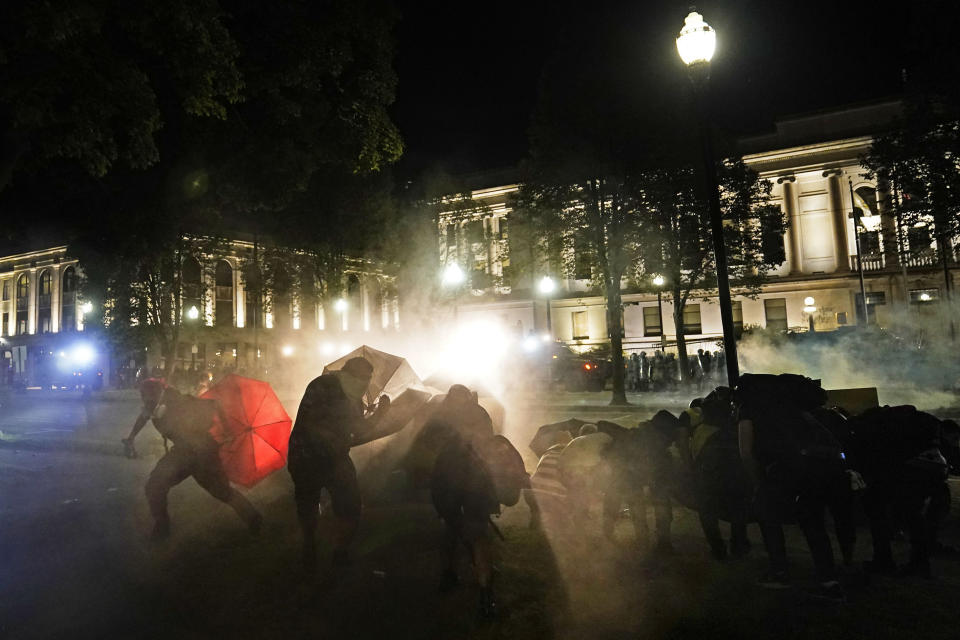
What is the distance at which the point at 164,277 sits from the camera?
30.8m

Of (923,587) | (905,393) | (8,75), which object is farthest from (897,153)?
(8,75)

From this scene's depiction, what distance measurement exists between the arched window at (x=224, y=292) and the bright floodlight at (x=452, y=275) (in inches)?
1004

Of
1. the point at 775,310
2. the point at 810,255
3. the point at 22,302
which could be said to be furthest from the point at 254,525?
the point at 22,302

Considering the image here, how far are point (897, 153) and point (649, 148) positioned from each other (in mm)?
6392

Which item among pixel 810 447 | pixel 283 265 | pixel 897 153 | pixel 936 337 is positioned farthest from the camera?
pixel 283 265

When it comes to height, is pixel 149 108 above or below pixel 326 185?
below

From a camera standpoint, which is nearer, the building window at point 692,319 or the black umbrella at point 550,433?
the black umbrella at point 550,433

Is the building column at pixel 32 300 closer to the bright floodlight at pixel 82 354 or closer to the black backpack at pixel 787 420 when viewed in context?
the bright floodlight at pixel 82 354

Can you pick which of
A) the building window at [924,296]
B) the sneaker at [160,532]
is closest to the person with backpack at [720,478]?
the sneaker at [160,532]

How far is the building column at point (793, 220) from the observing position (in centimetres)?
4028

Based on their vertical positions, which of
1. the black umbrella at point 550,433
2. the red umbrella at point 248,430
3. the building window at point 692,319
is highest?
the building window at point 692,319

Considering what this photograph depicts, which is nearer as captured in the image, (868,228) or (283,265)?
(868,228)

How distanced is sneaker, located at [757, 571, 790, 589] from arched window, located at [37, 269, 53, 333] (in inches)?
2535

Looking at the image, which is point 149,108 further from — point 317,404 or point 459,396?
point 459,396
